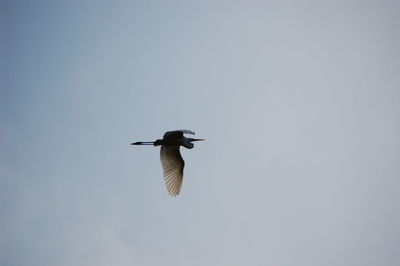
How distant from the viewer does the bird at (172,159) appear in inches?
598

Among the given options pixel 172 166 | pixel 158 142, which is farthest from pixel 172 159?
pixel 158 142

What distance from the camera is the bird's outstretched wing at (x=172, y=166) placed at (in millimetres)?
15398

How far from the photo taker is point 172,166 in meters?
15.8

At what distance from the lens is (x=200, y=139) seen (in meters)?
16.6

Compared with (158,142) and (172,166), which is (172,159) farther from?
(158,142)

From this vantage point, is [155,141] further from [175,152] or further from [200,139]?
A: [200,139]

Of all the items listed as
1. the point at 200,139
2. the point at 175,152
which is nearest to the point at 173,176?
the point at 175,152

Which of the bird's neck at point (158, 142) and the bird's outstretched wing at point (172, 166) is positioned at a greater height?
the bird's neck at point (158, 142)

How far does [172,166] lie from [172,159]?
27cm

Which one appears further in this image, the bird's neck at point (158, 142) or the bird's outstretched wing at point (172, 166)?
the bird's outstretched wing at point (172, 166)

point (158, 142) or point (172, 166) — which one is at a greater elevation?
point (158, 142)

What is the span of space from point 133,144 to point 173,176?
7.48 ft

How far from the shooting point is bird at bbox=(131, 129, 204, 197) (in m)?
15.2

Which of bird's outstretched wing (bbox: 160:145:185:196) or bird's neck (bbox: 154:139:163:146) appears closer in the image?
bird's neck (bbox: 154:139:163:146)
